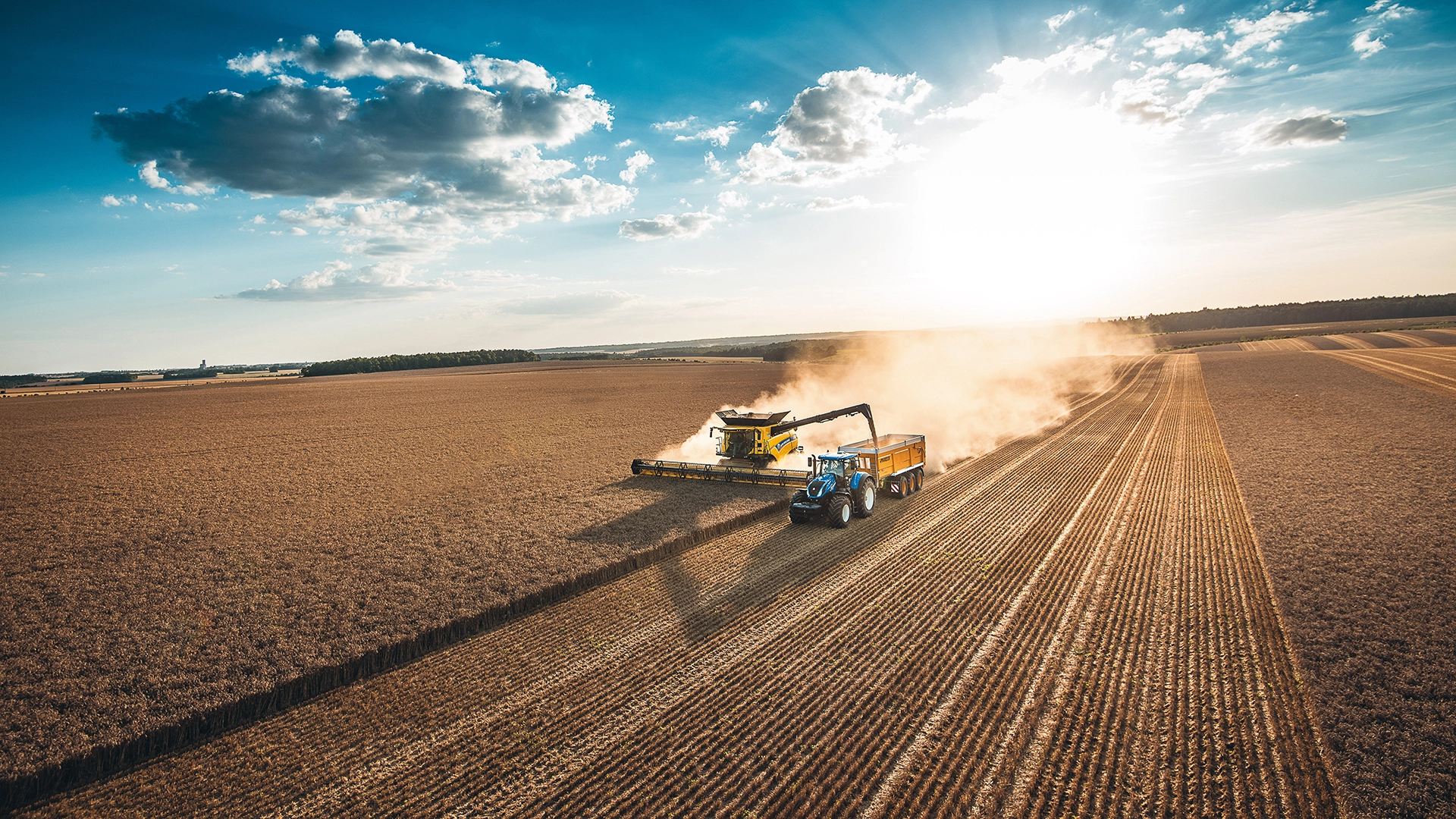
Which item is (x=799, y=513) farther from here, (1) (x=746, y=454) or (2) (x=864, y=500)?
(1) (x=746, y=454)

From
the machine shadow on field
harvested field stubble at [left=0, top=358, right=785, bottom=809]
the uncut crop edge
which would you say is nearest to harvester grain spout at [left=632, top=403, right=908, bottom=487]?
the machine shadow on field

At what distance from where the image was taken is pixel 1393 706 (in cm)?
791

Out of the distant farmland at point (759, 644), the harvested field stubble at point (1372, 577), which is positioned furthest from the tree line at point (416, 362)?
the harvested field stubble at point (1372, 577)

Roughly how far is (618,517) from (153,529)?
13151 millimetres

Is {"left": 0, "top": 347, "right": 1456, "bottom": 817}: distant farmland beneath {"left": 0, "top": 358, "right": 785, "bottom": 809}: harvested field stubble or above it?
beneath

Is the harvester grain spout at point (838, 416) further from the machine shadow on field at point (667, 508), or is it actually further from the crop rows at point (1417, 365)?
the crop rows at point (1417, 365)

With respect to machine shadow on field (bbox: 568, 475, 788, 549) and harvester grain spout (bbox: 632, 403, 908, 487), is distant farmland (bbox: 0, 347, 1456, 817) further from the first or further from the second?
harvester grain spout (bbox: 632, 403, 908, 487)

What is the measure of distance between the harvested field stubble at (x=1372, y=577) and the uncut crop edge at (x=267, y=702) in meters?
11.5

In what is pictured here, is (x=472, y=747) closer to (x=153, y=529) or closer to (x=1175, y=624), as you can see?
(x=1175, y=624)

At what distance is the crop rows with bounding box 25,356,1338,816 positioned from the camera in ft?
22.2

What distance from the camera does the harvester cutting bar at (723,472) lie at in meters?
20.0

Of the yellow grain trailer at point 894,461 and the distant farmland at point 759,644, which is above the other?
the yellow grain trailer at point 894,461

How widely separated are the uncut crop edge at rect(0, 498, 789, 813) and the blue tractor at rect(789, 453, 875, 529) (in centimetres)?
506

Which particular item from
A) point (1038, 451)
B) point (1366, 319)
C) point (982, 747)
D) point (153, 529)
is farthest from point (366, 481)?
point (1366, 319)
